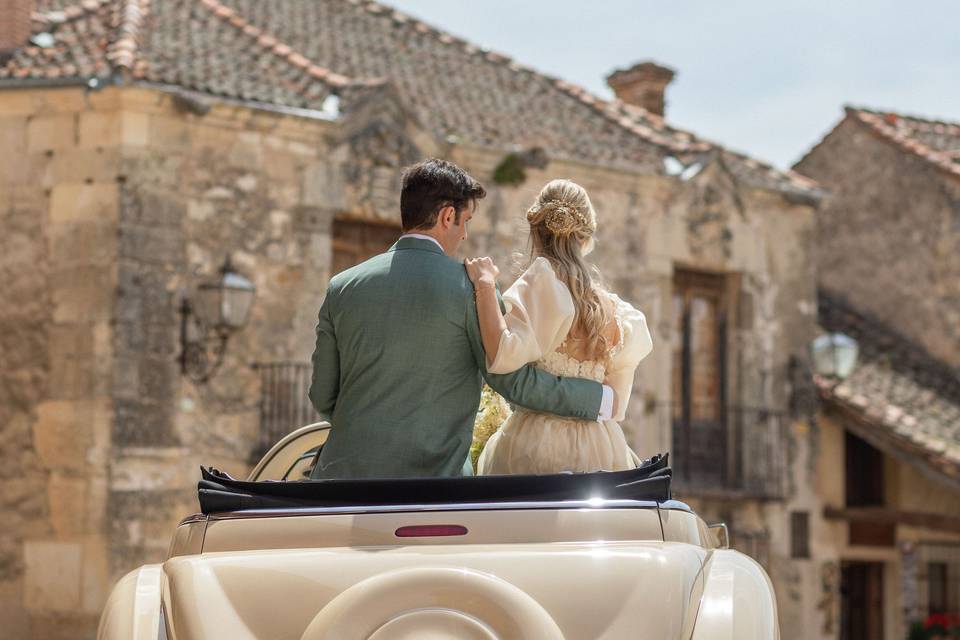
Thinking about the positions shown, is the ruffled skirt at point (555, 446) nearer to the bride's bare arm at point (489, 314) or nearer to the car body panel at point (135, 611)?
the bride's bare arm at point (489, 314)

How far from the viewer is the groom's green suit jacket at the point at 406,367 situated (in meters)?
4.41

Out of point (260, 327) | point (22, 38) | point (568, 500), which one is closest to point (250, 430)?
point (260, 327)

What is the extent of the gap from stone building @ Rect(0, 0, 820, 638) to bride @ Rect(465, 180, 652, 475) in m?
8.72

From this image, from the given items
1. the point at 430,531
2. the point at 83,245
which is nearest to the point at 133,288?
the point at 83,245

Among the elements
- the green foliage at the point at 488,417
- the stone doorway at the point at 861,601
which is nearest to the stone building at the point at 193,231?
the stone doorway at the point at 861,601

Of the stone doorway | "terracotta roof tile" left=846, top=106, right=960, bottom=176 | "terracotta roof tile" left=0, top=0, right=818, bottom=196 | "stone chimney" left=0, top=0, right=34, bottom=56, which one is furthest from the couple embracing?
"terracotta roof tile" left=846, top=106, right=960, bottom=176

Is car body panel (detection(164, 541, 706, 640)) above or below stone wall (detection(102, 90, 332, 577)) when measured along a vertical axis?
below

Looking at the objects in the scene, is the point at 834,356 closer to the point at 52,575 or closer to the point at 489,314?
the point at 52,575

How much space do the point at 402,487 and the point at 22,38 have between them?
11.5m

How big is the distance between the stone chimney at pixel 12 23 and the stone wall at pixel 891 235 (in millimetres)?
10781

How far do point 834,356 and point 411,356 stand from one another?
13437 millimetres

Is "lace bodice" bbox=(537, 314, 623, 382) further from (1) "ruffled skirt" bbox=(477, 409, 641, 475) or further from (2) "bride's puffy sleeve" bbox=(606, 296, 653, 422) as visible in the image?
(1) "ruffled skirt" bbox=(477, 409, 641, 475)

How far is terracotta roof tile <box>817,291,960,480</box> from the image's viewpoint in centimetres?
1750

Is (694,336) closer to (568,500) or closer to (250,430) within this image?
(250,430)
